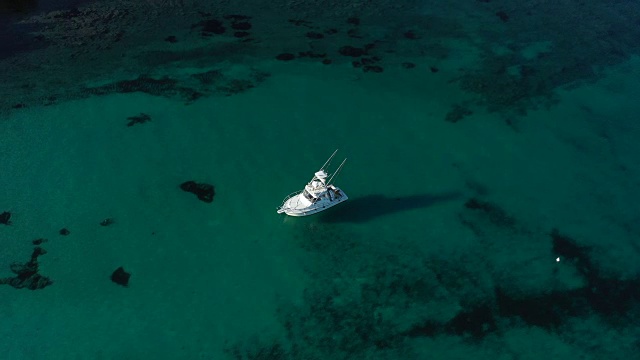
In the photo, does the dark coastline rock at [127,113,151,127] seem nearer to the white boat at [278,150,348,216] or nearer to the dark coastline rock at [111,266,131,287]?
the dark coastline rock at [111,266,131,287]

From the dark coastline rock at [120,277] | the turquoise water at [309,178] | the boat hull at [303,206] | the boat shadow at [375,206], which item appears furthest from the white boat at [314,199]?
the dark coastline rock at [120,277]

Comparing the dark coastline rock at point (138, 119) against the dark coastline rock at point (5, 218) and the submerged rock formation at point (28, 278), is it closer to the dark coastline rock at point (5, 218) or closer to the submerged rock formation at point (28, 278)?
the dark coastline rock at point (5, 218)

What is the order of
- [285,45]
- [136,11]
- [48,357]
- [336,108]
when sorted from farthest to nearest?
[136,11] → [285,45] → [336,108] → [48,357]

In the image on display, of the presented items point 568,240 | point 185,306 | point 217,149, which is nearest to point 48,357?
point 185,306

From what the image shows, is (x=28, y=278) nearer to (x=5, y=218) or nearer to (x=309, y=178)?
(x=5, y=218)

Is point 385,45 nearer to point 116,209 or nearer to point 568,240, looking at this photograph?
point 568,240

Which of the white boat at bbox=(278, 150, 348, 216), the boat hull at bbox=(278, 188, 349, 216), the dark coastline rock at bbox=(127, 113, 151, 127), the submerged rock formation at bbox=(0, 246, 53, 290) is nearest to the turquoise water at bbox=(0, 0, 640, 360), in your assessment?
the submerged rock formation at bbox=(0, 246, 53, 290)

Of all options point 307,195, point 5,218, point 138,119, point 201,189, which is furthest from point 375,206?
point 5,218
